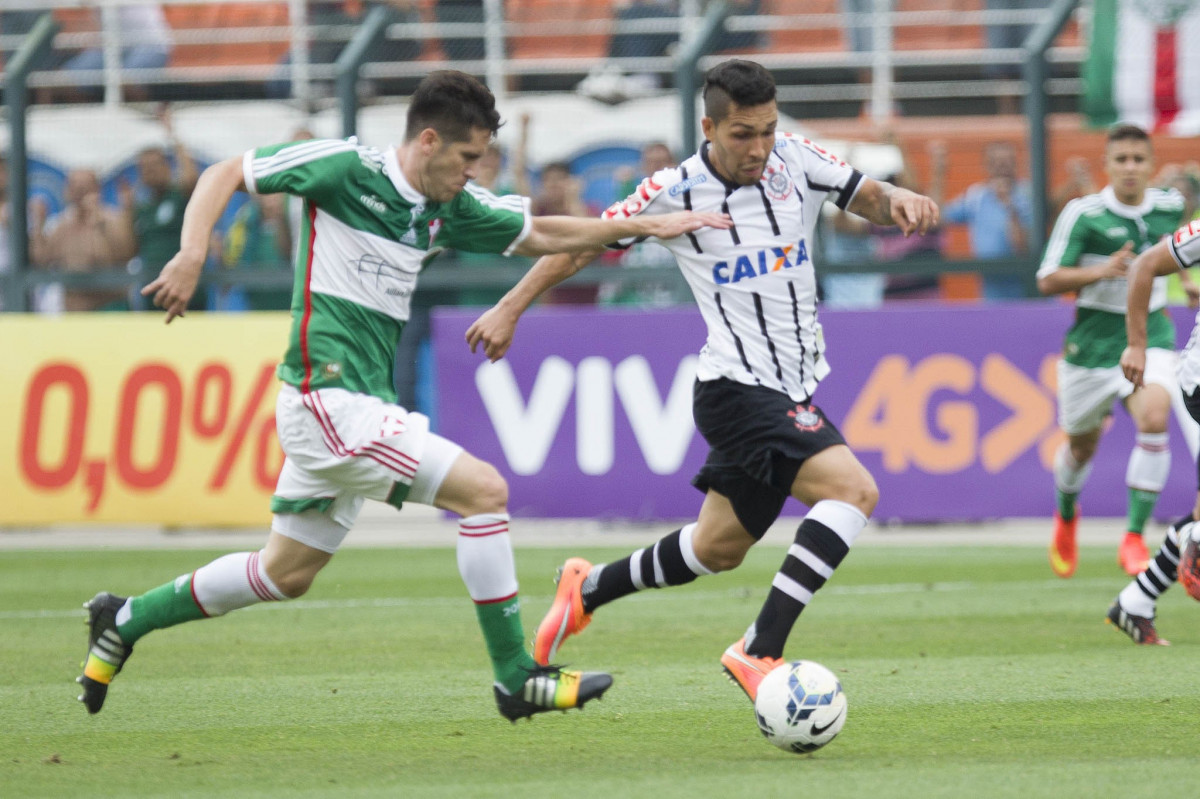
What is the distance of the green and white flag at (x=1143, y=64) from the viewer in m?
13.2

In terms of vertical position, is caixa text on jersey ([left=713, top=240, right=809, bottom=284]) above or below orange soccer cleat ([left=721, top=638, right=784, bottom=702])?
above

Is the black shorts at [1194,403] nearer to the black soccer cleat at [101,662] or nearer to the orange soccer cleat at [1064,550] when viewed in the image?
the orange soccer cleat at [1064,550]

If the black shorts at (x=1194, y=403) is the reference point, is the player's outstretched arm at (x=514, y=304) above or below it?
above

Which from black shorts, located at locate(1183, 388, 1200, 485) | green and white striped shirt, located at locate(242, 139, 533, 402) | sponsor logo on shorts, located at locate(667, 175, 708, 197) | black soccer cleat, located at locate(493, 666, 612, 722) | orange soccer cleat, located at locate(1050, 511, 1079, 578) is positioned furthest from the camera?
orange soccer cleat, located at locate(1050, 511, 1079, 578)

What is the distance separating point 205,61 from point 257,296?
3.16 meters

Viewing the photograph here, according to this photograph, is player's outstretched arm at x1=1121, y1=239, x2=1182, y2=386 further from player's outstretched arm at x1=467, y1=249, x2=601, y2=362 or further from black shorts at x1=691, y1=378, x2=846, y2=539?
player's outstretched arm at x1=467, y1=249, x2=601, y2=362

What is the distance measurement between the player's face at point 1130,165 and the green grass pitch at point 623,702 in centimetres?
221

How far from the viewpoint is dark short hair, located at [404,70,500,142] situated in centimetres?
519

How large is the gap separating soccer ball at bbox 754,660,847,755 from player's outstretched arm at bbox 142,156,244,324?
6.62 feet

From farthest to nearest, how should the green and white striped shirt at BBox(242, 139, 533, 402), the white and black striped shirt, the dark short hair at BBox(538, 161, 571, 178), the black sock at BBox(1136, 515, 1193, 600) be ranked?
the dark short hair at BBox(538, 161, 571, 178) → the black sock at BBox(1136, 515, 1193, 600) → the white and black striped shirt → the green and white striped shirt at BBox(242, 139, 533, 402)

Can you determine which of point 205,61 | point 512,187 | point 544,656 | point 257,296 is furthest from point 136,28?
point 544,656

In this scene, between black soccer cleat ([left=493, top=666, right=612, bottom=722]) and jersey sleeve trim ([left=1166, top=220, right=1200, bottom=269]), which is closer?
black soccer cleat ([left=493, top=666, right=612, bottom=722])

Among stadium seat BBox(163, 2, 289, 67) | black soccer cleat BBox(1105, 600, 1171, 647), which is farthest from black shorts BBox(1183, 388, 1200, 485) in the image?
stadium seat BBox(163, 2, 289, 67)

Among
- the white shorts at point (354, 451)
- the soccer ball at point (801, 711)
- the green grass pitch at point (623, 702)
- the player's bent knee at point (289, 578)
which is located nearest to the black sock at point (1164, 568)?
the green grass pitch at point (623, 702)
